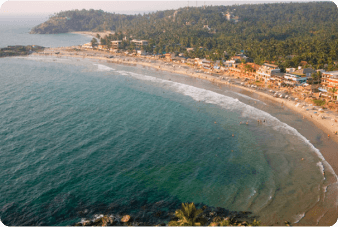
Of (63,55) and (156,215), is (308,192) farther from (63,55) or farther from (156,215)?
(63,55)

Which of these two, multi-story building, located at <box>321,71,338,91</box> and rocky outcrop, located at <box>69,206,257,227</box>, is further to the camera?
multi-story building, located at <box>321,71,338,91</box>

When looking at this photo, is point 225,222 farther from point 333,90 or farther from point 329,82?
point 329,82

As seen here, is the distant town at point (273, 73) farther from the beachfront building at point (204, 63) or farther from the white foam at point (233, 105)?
the white foam at point (233, 105)

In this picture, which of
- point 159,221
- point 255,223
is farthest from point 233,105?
point 159,221

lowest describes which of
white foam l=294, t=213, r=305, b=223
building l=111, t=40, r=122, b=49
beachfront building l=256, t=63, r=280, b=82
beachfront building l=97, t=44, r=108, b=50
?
white foam l=294, t=213, r=305, b=223

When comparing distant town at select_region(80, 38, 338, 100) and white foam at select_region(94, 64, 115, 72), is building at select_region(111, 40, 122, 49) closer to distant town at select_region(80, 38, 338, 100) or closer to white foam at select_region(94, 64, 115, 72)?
white foam at select_region(94, 64, 115, 72)

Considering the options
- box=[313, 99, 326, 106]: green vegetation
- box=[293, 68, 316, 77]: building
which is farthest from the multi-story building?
box=[313, 99, 326, 106]: green vegetation

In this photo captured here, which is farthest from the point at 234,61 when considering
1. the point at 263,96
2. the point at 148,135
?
the point at 148,135
